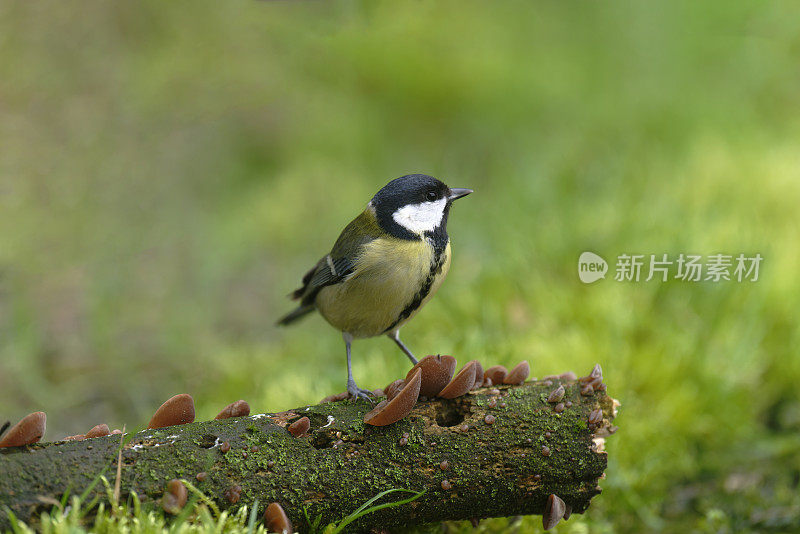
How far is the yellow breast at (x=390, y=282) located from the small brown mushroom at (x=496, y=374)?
0.41 m

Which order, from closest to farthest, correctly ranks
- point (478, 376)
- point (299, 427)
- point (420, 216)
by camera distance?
point (299, 427) < point (478, 376) < point (420, 216)

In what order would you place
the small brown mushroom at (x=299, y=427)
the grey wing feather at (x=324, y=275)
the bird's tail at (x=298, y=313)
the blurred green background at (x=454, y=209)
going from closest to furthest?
the small brown mushroom at (x=299, y=427), the grey wing feather at (x=324, y=275), the bird's tail at (x=298, y=313), the blurred green background at (x=454, y=209)

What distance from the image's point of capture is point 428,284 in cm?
260

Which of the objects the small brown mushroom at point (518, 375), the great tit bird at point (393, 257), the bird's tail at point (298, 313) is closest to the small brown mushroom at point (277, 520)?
the great tit bird at point (393, 257)

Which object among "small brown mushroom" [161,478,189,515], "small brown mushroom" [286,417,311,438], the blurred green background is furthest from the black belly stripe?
"small brown mushroom" [161,478,189,515]

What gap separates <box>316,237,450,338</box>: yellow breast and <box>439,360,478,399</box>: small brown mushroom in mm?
478

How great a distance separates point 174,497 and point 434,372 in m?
0.82

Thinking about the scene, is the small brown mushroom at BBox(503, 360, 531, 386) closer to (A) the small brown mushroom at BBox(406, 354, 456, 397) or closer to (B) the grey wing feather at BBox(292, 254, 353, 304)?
(A) the small brown mushroom at BBox(406, 354, 456, 397)

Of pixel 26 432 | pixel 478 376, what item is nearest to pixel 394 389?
pixel 478 376

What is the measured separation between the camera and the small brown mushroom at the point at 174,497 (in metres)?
1.85

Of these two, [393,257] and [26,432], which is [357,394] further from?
[26,432]

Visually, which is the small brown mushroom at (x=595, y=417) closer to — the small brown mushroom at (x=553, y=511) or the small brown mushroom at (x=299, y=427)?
the small brown mushroom at (x=553, y=511)

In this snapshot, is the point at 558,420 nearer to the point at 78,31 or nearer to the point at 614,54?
the point at 614,54

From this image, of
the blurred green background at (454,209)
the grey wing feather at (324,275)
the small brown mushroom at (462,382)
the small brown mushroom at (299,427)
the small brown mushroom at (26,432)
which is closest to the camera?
the small brown mushroom at (26,432)
